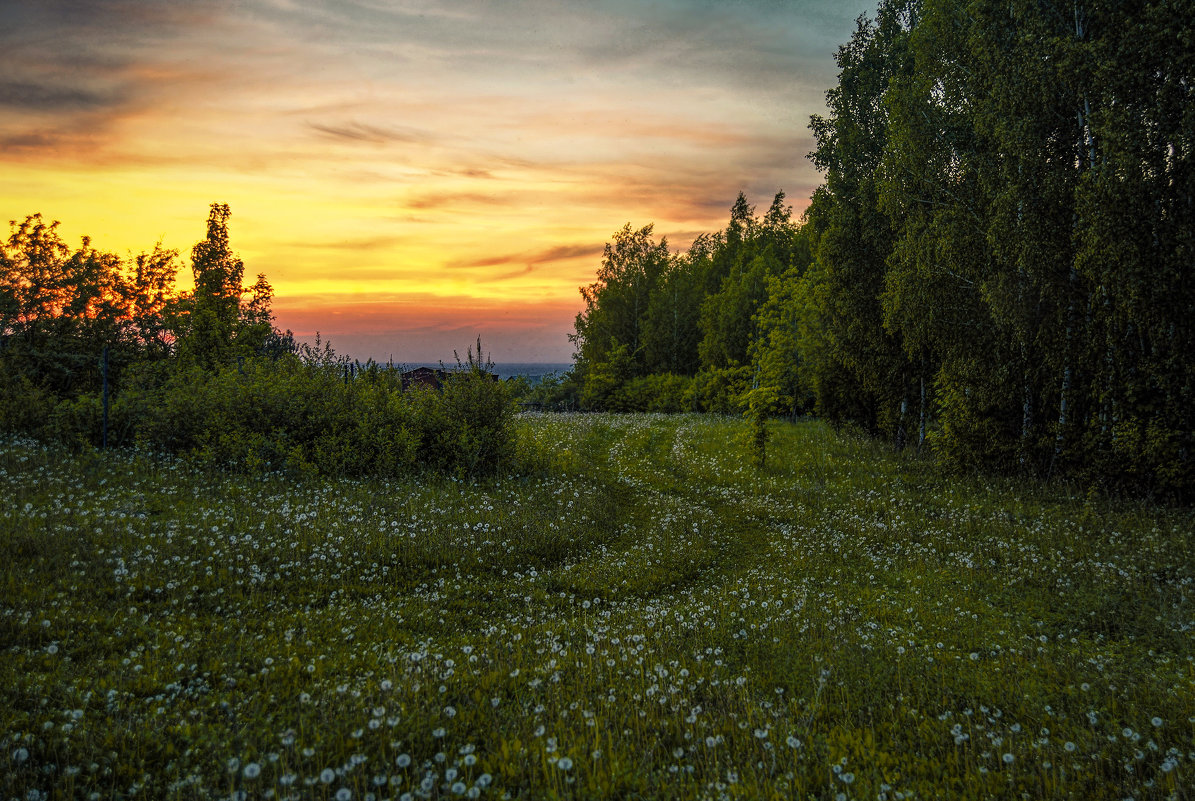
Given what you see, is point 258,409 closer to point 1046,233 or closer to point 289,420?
point 289,420

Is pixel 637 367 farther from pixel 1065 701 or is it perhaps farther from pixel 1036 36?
pixel 1065 701

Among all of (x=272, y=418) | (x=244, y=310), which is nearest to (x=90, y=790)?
(x=272, y=418)

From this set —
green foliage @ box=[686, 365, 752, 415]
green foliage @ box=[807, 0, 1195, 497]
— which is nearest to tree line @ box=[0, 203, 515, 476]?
green foliage @ box=[807, 0, 1195, 497]

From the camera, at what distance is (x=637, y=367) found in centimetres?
6481

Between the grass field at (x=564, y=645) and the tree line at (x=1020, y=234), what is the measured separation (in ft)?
11.2

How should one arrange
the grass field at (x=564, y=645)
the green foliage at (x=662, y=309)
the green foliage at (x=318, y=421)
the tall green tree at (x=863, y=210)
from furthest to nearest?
the green foliage at (x=662, y=309)
the tall green tree at (x=863, y=210)
the green foliage at (x=318, y=421)
the grass field at (x=564, y=645)

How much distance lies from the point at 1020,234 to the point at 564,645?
56.7 ft

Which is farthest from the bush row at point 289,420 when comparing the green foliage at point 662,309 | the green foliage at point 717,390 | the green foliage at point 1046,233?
the green foliage at point 662,309

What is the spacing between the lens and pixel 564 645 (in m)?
7.50

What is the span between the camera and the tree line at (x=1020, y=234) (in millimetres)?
13680

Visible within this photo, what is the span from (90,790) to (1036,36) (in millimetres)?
24268

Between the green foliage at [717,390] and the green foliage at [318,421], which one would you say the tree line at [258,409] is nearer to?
the green foliage at [318,421]

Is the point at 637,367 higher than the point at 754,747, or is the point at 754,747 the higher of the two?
the point at 637,367

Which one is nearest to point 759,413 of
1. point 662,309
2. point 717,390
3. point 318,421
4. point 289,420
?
point 318,421
